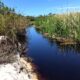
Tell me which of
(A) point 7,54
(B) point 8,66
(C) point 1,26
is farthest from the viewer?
(C) point 1,26

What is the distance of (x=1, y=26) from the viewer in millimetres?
17828

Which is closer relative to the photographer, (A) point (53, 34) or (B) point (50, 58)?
(B) point (50, 58)

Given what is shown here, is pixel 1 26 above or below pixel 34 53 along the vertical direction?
above

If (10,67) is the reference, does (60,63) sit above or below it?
below

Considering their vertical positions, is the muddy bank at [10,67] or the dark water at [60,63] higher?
the muddy bank at [10,67]

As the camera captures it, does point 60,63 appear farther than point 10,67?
Yes

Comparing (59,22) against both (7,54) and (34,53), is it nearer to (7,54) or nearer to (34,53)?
(34,53)

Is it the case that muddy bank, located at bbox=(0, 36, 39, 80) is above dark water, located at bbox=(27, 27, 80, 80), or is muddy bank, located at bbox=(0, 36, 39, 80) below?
above

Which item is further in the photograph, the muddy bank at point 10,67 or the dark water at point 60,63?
the dark water at point 60,63

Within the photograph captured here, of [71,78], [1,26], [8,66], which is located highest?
[1,26]

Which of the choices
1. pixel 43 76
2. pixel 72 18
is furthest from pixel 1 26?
pixel 72 18

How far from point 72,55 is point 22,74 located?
6717mm

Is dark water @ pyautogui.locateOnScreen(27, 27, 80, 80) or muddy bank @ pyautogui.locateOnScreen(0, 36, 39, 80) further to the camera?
dark water @ pyautogui.locateOnScreen(27, 27, 80, 80)

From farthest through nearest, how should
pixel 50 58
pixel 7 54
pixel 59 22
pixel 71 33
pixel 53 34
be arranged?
pixel 53 34 → pixel 59 22 → pixel 71 33 → pixel 50 58 → pixel 7 54
